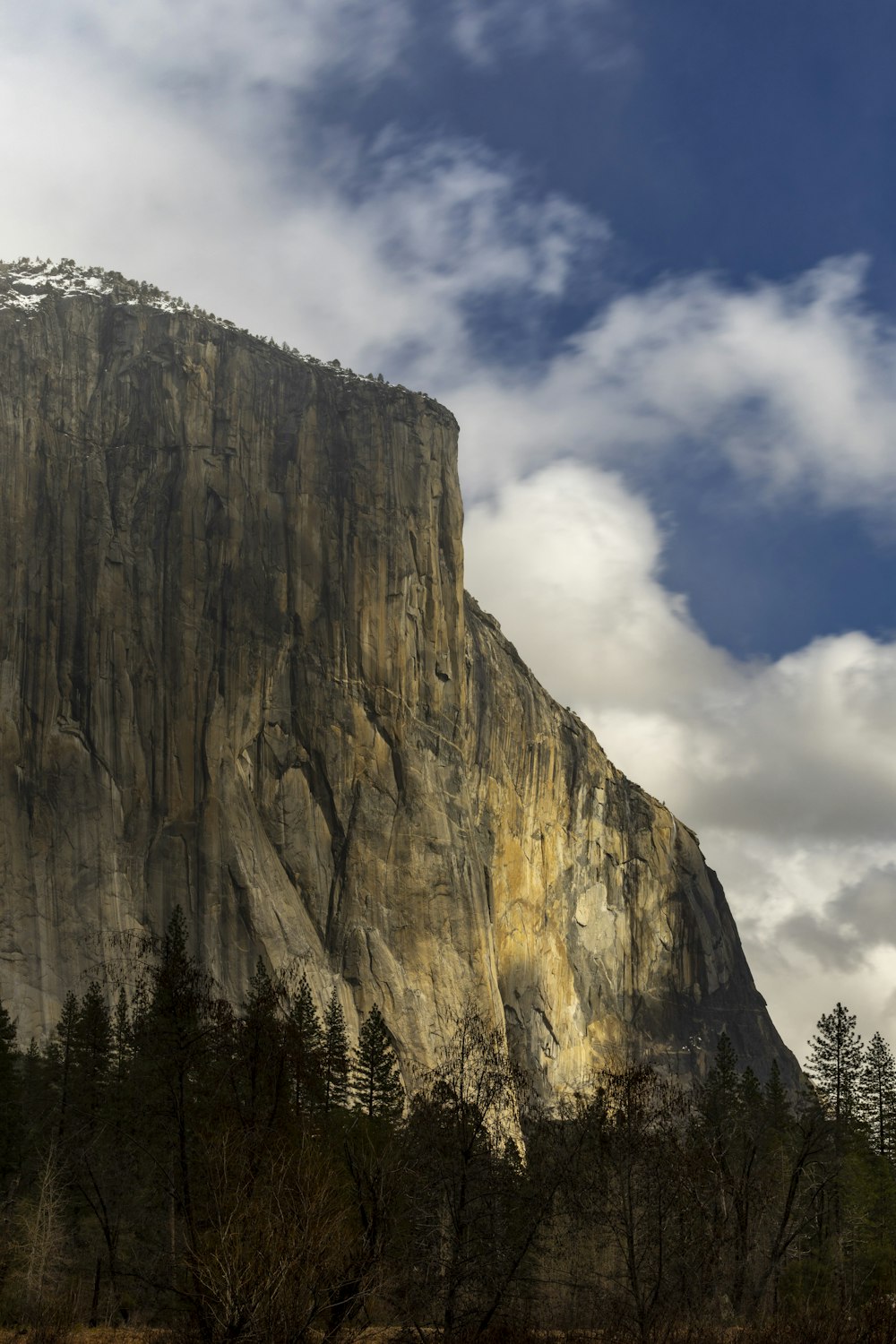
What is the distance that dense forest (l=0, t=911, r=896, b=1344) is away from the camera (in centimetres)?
2814

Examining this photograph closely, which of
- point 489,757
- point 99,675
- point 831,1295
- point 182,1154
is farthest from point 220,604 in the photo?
point 182,1154

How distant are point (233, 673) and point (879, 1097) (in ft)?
150

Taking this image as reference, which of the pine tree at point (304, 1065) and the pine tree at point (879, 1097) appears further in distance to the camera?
the pine tree at point (879, 1097)

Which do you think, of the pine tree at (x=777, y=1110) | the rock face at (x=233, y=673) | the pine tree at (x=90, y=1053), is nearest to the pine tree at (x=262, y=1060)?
the pine tree at (x=90, y=1053)

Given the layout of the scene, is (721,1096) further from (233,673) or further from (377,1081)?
(233,673)

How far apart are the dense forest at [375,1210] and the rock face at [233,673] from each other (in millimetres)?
34621

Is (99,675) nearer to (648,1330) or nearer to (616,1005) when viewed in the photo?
(616,1005)

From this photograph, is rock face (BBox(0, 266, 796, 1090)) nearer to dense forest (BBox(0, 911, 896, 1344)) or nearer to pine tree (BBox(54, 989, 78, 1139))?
pine tree (BBox(54, 989, 78, 1139))

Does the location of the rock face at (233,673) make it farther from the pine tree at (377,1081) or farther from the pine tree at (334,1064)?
the pine tree at (377,1081)

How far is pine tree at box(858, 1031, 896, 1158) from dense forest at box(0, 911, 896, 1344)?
16034 mm

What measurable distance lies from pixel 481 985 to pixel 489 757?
24.4 metres

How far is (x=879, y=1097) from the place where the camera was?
74.9m

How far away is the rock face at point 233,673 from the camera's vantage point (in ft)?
300

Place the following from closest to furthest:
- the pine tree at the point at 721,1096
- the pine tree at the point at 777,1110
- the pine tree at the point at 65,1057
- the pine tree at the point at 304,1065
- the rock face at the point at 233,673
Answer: the pine tree at the point at 304,1065 < the pine tree at the point at 65,1057 < the pine tree at the point at 721,1096 < the pine tree at the point at 777,1110 < the rock face at the point at 233,673
